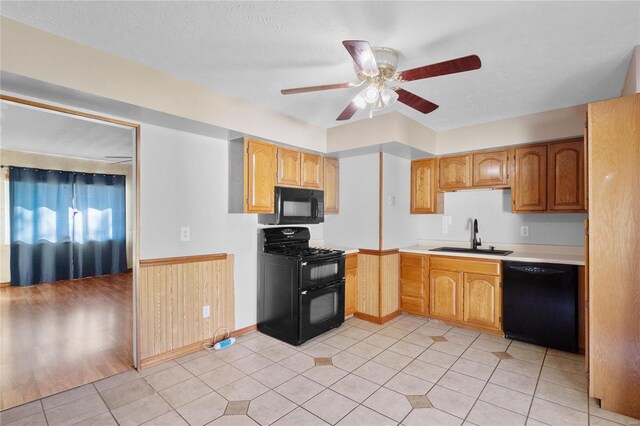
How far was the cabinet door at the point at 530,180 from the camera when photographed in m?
3.39

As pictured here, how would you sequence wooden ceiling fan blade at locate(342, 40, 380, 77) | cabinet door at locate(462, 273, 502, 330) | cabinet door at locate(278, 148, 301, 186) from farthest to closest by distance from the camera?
cabinet door at locate(278, 148, 301, 186) < cabinet door at locate(462, 273, 502, 330) < wooden ceiling fan blade at locate(342, 40, 380, 77)

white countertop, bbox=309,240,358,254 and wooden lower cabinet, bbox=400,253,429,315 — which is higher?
white countertop, bbox=309,240,358,254

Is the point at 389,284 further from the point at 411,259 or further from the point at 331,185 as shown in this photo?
the point at 331,185

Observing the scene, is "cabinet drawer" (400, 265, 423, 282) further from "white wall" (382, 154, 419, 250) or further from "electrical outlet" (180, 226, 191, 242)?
"electrical outlet" (180, 226, 191, 242)

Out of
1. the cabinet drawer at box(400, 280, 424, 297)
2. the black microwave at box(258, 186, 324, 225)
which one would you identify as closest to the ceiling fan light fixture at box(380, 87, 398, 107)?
the black microwave at box(258, 186, 324, 225)

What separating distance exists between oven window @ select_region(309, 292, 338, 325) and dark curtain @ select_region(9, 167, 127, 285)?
5.09 metres

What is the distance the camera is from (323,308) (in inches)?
134

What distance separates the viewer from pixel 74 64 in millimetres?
2033

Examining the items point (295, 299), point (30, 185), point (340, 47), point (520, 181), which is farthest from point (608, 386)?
point (30, 185)

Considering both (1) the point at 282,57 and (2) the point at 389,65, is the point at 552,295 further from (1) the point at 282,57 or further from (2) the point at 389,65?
(1) the point at 282,57

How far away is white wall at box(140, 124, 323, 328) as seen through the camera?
2.76 meters

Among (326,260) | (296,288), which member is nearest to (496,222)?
(326,260)

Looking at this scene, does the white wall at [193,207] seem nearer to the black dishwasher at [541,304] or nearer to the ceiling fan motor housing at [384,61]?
the ceiling fan motor housing at [384,61]

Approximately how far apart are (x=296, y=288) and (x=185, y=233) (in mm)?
1186
